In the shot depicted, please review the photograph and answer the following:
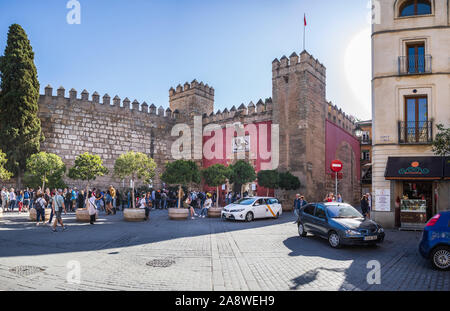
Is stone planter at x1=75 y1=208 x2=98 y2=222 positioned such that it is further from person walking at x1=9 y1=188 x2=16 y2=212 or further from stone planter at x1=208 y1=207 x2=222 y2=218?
person walking at x1=9 y1=188 x2=16 y2=212

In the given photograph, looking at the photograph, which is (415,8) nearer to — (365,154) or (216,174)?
(216,174)

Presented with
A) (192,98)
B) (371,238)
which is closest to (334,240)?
(371,238)

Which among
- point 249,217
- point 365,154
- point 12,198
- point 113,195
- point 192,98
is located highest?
point 192,98

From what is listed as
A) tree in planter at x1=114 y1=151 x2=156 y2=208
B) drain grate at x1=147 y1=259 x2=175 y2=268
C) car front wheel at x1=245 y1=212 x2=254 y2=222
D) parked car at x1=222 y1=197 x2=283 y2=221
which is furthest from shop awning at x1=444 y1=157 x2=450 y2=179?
tree in planter at x1=114 y1=151 x2=156 y2=208

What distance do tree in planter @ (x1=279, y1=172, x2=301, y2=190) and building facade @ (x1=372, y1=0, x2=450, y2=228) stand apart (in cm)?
926

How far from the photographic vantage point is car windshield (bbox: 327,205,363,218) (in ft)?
32.7

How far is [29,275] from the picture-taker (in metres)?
5.88

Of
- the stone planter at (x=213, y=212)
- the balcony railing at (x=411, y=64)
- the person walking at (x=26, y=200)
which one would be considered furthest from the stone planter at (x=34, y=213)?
the balcony railing at (x=411, y=64)

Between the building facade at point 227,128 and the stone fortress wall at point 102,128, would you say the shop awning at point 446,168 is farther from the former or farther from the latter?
the stone fortress wall at point 102,128

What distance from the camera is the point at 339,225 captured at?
930 cm

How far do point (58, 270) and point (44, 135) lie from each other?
852 inches

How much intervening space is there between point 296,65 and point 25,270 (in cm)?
2339

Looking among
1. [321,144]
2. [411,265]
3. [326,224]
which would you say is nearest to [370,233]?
[326,224]

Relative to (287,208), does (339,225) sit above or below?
above
